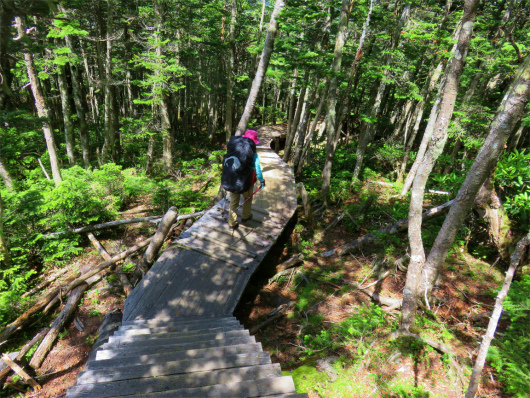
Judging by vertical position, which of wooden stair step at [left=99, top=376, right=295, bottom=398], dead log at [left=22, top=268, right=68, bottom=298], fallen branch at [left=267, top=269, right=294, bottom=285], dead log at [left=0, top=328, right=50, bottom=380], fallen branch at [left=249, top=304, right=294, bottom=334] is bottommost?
dead log at [left=22, top=268, right=68, bottom=298]

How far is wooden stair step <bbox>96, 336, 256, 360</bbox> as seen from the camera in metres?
3.33

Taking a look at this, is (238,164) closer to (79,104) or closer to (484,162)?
(484,162)

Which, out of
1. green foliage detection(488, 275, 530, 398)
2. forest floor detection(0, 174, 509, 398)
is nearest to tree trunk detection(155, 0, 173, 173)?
forest floor detection(0, 174, 509, 398)

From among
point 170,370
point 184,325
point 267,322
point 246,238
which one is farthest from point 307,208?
point 170,370

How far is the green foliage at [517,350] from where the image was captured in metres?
2.79

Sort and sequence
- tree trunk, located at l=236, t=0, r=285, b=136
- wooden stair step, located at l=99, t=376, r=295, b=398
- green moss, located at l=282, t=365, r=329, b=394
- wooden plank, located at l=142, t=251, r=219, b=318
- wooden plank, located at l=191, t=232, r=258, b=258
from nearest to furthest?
wooden stair step, located at l=99, t=376, r=295, b=398
green moss, located at l=282, t=365, r=329, b=394
wooden plank, located at l=142, t=251, r=219, b=318
wooden plank, located at l=191, t=232, r=258, b=258
tree trunk, located at l=236, t=0, r=285, b=136

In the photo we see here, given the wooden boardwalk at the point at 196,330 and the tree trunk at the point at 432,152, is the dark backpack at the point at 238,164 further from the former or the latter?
the tree trunk at the point at 432,152

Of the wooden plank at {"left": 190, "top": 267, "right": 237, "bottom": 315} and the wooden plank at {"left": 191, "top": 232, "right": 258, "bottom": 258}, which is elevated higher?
the wooden plank at {"left": 191, "top": 232, "right": 258, "bottom": 258}

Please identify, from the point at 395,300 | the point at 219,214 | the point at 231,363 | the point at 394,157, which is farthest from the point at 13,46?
the point at 394,157

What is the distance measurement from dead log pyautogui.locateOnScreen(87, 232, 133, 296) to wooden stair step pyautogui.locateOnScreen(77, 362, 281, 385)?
417 cm

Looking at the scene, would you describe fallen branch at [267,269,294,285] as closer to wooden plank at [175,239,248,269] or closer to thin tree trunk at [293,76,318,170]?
wooden plank at [175,239,248,269]

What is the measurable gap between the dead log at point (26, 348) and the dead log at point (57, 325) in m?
0.22

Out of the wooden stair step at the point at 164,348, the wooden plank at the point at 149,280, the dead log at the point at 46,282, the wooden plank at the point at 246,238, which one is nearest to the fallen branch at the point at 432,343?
the wooden stair step at the point at 164,348

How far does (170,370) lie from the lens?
9.65 feet
